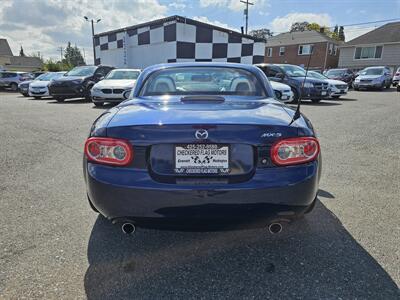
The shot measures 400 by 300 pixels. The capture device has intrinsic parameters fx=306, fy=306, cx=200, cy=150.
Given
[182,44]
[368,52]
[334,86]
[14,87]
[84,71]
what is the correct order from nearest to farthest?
[84,71]
[334,86]
[182,44]
[14,87]
[368,52]

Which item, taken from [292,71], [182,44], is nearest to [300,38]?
[182,44]

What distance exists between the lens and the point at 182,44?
15156 mm

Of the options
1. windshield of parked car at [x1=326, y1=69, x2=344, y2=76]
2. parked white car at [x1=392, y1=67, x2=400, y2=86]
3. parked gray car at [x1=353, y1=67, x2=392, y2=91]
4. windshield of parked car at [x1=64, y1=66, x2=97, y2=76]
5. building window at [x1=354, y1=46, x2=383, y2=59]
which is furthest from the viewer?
building window at [x1=354, y1=46, x2=383, y2=59]

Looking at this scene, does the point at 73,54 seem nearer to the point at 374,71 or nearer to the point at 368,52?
the point at 368,52

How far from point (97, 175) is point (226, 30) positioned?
15.9m

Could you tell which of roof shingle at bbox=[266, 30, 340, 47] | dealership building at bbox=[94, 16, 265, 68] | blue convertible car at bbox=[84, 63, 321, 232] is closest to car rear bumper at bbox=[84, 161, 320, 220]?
blue convertible car at bbox=[84, 63, 321, 232]

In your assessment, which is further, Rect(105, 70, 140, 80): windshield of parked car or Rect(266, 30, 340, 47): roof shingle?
Rect(266, 30, 340, 47): roof shingle

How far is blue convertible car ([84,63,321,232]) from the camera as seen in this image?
173cm

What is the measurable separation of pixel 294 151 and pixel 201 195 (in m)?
0.61

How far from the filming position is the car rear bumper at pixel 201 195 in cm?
173

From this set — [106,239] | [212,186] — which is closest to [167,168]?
[212,186]

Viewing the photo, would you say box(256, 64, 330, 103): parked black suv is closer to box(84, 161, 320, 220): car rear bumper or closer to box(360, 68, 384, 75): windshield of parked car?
box(84, 161, 320, 220): car rear bumper

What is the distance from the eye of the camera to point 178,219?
5.84 feet

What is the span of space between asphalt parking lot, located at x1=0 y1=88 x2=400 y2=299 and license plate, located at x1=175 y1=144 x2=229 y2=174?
69 centimetres
